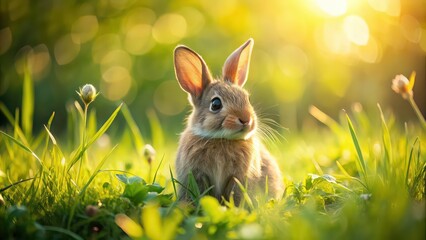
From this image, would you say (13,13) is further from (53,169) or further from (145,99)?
(53,169)

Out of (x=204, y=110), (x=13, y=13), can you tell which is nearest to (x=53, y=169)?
(x=204, y=110)

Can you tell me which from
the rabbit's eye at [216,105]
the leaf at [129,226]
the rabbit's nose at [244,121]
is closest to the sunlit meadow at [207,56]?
the rabbit's eye at [216,105]

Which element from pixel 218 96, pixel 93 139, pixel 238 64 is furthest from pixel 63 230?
pixel 238 64

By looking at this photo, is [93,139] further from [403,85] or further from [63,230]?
[403,85]

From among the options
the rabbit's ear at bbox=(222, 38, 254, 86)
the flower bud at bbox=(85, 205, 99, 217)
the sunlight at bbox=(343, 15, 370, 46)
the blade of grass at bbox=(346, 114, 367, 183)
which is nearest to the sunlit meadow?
the sunlight at bbox=(343, 15, 370, 46)

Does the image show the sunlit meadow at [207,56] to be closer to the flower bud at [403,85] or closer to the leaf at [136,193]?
the flower bud at [403,85]

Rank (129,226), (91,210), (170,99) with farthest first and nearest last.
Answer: (170,99) → (91,210) → (129,226)

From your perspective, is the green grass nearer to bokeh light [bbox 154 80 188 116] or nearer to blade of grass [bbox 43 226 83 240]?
blade of grass [bbox 43 226 83 240]
